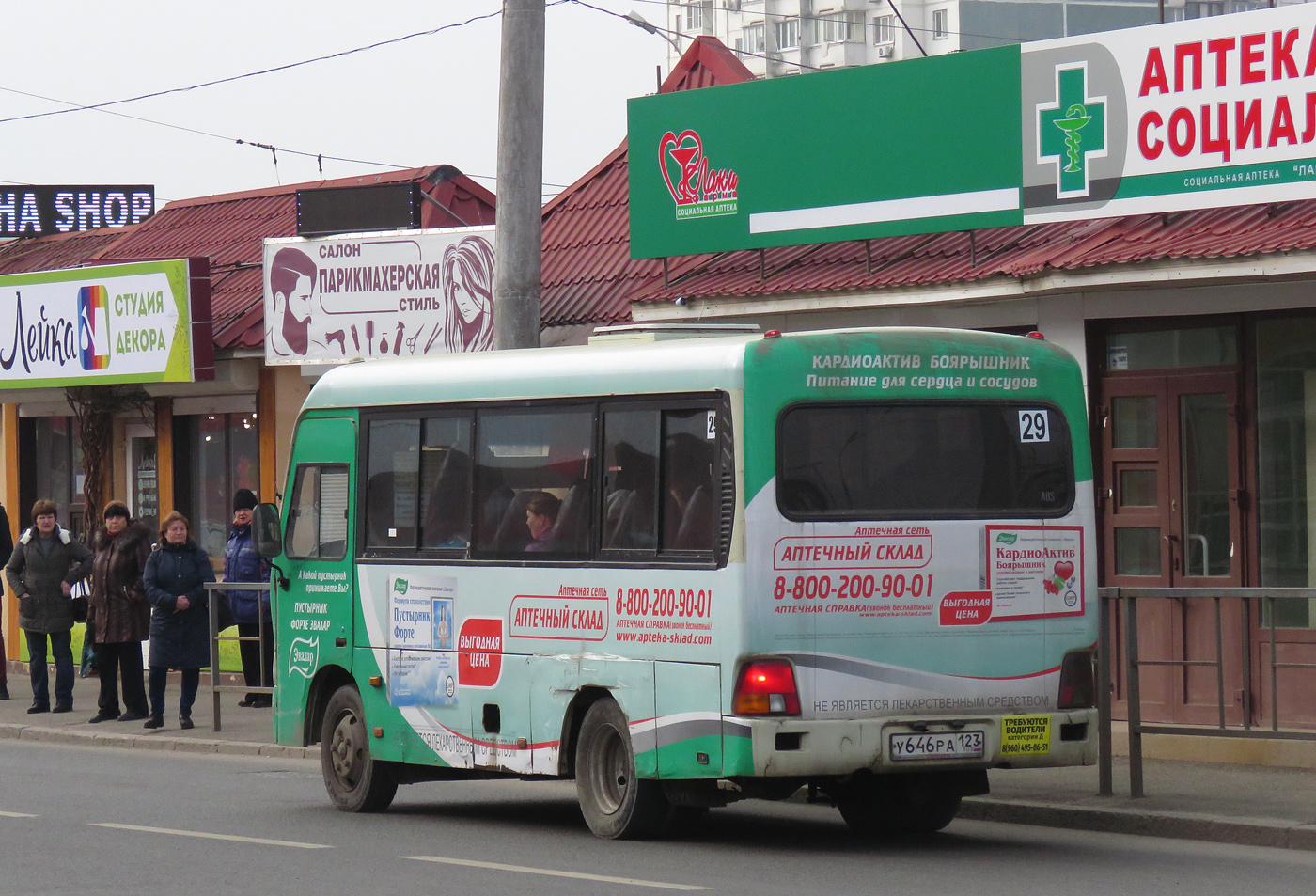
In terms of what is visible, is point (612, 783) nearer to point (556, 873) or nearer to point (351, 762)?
point (556, 873)

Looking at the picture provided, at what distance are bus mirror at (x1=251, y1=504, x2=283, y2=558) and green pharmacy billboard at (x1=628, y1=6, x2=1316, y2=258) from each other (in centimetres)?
503

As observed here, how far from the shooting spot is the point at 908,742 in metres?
9.78

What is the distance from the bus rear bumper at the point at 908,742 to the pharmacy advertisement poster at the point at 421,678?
2504 millimetres

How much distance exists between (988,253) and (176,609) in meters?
7.52

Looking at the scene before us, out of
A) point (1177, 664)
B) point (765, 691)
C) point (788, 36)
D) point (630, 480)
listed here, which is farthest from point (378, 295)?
point (788, 36)

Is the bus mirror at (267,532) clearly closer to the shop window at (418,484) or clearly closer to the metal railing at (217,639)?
the shop window at (418,484)

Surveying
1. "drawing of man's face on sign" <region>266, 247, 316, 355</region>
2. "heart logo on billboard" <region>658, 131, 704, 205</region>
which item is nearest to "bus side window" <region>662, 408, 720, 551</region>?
"heart logo on billboard" <region>658, 131, 704, 205</region>

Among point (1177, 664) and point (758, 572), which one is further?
point (1177, 664)

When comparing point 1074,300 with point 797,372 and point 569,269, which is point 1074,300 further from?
point 569,269

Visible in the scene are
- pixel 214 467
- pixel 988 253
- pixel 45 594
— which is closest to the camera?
pixel 988 253

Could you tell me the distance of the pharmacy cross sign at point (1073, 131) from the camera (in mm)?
14062

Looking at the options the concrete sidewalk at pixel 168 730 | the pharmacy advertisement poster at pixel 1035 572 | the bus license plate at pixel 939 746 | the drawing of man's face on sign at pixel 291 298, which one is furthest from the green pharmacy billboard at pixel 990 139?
the concrete sidewalk at pixel 168 730

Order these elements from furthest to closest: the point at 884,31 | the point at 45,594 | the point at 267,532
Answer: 1. the point at 884,31
2. the point at 45,594
3. the point at 267,532

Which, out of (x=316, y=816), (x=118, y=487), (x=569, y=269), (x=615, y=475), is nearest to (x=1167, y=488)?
(x=615, y=475)
